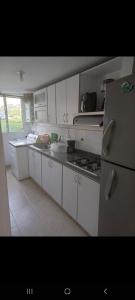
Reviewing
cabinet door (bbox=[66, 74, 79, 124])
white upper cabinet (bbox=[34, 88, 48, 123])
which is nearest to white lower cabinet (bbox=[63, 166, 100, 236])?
cabinet door (bbox=[66, 74, 79, 124])

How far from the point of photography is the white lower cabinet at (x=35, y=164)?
257 centimetres

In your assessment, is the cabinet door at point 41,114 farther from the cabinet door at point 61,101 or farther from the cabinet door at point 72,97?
the cabinet door at point 72,97

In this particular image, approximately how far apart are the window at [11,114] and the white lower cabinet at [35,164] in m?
1.31

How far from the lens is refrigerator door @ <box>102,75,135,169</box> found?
2.91 ft

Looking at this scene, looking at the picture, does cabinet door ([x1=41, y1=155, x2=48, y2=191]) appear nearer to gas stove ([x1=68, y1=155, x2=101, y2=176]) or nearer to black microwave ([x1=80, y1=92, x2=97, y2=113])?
gas stove ([x1=68, y1=155, x2=101, y2=176])

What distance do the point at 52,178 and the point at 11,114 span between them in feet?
8.06

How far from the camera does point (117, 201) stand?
106 cm

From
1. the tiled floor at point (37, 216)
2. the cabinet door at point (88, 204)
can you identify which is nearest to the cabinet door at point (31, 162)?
the tiled floor at point (37, 216)
